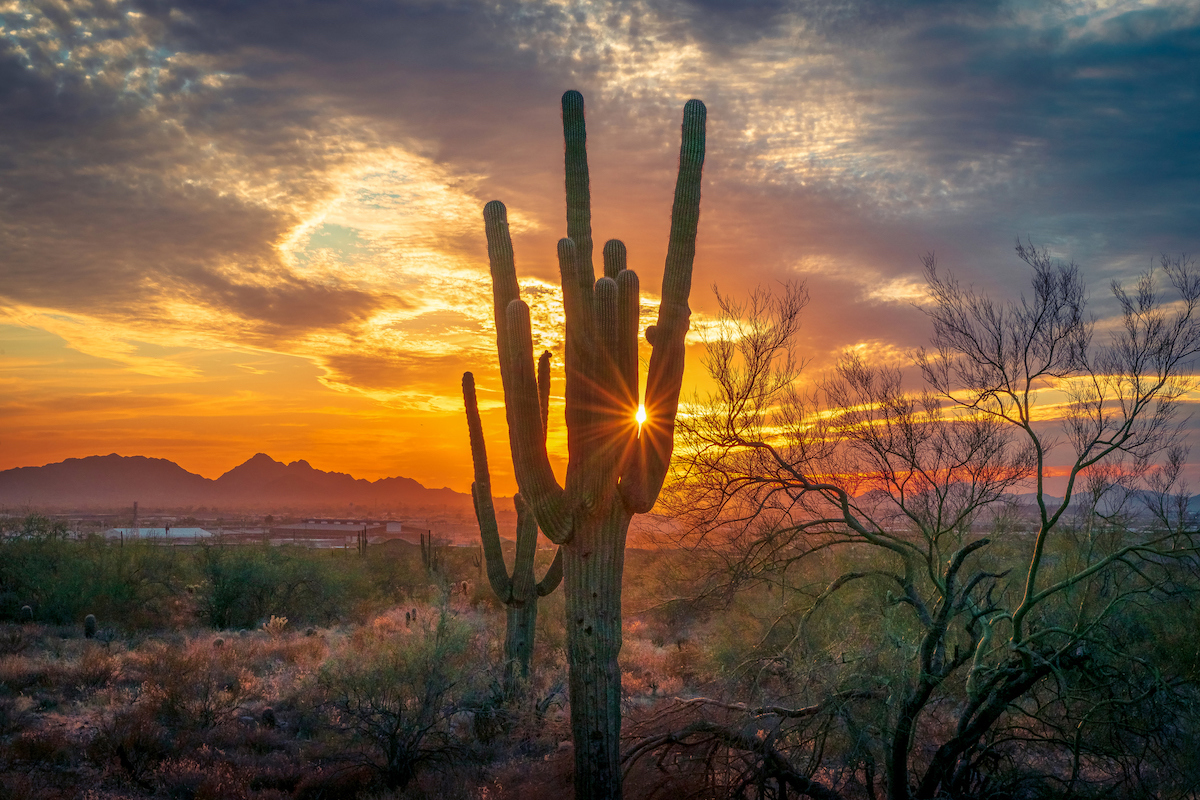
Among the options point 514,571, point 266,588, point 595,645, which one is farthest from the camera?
point 266,588

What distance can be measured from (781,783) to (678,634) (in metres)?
14.9

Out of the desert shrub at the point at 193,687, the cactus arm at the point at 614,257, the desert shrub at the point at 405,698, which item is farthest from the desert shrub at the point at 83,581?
the cactus arm at the point at 614,257

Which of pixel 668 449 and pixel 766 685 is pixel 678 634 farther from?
pixel 668 449

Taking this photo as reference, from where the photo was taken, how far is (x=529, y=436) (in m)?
8.31

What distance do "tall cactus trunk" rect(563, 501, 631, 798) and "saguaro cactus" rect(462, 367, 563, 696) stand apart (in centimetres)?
506

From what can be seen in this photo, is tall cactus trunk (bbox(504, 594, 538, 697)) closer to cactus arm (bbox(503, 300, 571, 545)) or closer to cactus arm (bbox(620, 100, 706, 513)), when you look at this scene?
cactus arm (bbox(503, 300, 571, 545))

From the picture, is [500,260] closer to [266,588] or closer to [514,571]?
[514,571]

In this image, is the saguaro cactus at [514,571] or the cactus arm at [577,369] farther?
the saguaro cactus at [514,571]

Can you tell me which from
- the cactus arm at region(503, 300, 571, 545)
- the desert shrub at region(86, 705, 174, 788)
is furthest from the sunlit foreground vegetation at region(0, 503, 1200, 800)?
the cactus arm at region(503, 300, 571, 545)

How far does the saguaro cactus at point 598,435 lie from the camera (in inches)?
314

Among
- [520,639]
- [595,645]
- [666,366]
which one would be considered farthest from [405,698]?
[666,366]

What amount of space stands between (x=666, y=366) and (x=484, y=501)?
21.8 feet

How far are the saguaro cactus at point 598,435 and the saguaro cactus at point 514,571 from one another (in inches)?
196

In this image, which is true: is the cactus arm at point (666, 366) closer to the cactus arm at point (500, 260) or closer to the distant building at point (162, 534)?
the cactus arm at point (500, 260)
